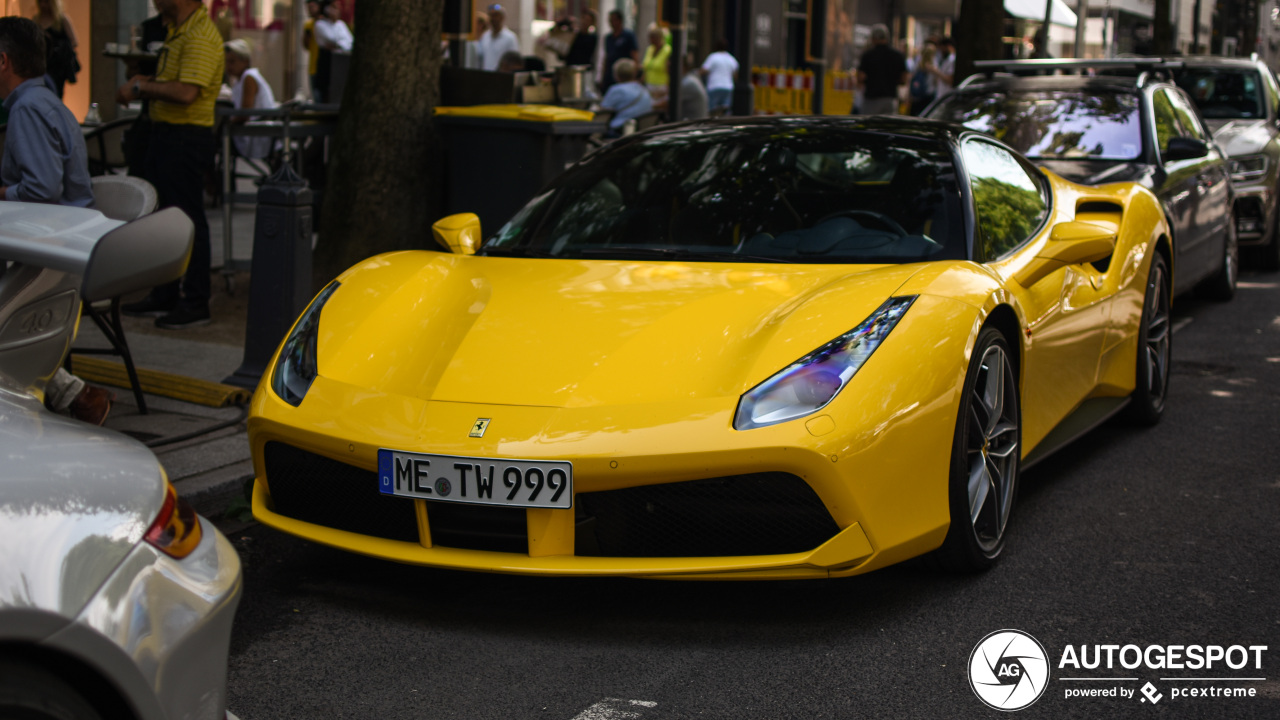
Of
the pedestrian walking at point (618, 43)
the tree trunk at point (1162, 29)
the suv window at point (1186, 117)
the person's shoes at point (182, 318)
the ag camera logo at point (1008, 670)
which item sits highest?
the tree trunk at point (1162, 29)

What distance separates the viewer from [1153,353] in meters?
5.73

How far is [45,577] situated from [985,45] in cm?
1300

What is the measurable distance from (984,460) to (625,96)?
34.7ft

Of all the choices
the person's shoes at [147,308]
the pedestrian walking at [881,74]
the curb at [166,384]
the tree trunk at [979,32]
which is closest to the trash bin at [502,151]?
the person's shoes at [147,308]

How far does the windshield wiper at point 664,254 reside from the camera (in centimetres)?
423

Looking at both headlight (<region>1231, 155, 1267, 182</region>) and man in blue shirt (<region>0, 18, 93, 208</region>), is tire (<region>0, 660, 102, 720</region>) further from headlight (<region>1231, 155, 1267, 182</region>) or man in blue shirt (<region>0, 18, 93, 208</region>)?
headlight (<region>1231, 155, 1267, 182</region>)

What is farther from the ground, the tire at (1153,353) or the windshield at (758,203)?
the windshield at (758,203)

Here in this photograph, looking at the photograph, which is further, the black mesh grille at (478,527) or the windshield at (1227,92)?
A: the windshield at (1227,92)

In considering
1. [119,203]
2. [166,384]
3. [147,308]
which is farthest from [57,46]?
[119,203]

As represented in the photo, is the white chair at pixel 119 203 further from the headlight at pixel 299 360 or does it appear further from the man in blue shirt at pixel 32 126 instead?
the headlight at pixel 299 360

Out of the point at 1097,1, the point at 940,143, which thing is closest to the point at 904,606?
the point at 940,143

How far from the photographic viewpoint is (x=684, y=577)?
10.6 feet

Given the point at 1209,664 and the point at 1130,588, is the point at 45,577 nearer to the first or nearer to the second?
the point at 1209,664

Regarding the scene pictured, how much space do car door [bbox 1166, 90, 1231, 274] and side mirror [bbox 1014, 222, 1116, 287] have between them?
3.59 metres
